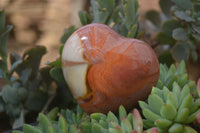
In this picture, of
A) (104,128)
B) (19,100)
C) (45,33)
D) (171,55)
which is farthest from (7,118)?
(45,33)

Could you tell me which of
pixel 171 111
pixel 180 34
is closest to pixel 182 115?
pixel 171 111

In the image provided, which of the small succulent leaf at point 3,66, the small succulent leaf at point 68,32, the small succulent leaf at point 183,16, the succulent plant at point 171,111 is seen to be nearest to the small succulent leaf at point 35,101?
the small succulent leaf at point 3,66

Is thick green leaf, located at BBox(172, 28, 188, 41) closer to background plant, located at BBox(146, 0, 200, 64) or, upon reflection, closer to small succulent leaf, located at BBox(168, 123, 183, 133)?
background plant, located at BBox(146, 0, 200, 64)

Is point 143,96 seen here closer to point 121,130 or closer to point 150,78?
point 150,78

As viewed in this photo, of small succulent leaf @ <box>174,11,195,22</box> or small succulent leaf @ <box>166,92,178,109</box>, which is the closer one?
small succulent leaf @ <box>166,92,178,109</box>

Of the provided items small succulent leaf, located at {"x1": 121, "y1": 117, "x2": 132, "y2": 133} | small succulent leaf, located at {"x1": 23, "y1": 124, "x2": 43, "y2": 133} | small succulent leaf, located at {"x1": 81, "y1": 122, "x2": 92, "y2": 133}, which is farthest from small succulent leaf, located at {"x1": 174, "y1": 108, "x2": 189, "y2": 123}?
small succulent leaf, located at {"x1": 23, "y1": 124, "x2": 43, "y2": 133}

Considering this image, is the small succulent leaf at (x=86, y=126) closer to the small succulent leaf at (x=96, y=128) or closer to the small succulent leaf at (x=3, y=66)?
the small succulent leaf at (x=96, y=128)

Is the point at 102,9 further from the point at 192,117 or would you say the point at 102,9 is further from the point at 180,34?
the point at 192,117
